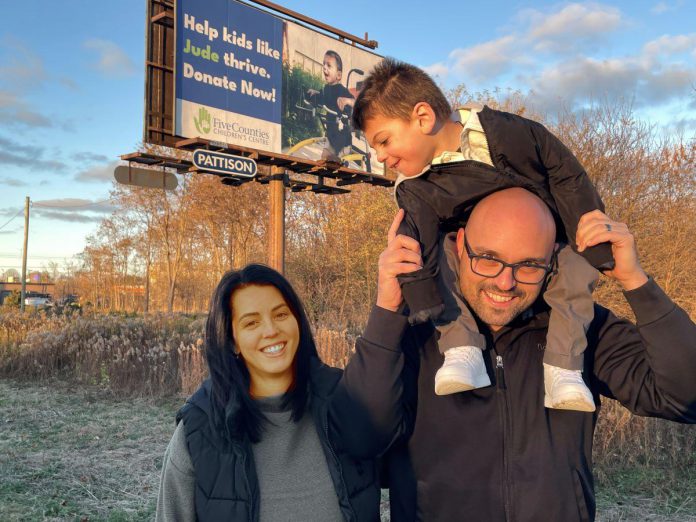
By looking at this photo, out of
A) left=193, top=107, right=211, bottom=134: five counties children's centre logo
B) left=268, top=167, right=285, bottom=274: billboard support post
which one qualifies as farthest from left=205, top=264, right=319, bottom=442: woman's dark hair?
left=268, top=167, right=285, bottom=274: billboard support post

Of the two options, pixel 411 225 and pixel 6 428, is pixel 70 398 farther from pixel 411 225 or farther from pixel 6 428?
pixel 411 225

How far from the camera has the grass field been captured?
455 centimetres

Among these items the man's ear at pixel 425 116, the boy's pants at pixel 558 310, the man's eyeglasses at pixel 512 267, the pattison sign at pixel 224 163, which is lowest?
the boy's pants at pixel 558 310

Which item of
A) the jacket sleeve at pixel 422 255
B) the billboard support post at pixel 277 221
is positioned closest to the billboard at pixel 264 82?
the billboard support post at pixel 277 221

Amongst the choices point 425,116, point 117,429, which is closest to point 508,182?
point 425,116

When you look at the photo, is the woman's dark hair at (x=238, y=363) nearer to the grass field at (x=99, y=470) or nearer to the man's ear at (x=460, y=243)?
the man's ear at (x=460, y=243)

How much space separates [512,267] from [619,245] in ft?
1.04

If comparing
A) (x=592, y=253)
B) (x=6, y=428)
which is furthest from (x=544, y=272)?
(x=6, y=428)

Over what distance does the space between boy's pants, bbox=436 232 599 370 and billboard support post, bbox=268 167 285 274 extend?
24.9ft

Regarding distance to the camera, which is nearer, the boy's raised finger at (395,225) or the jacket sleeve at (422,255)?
the jacket sleeve at (422,255)

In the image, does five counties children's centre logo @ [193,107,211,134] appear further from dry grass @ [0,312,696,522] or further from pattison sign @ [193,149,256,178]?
dry grass @ [0,312,696,522]

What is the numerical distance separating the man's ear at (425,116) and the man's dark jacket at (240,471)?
120 cm

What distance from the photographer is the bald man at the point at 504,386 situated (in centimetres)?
170

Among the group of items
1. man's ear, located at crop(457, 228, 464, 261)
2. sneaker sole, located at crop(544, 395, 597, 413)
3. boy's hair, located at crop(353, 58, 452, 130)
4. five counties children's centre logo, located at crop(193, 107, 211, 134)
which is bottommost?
sneaker sole, located at crop(544, 395, 597, 413)
